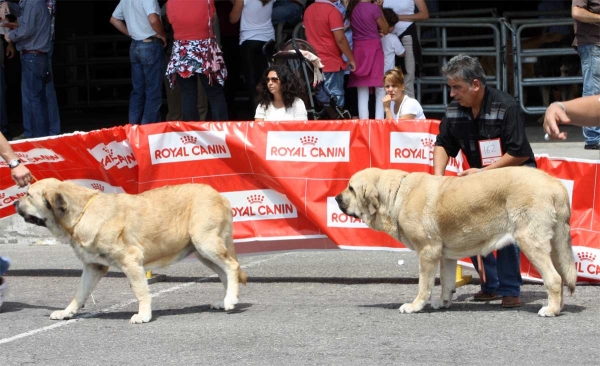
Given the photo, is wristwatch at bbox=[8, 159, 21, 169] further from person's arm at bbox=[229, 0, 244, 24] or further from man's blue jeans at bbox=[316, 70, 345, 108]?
person's arm at bbox=[229, 0, 244, 24]

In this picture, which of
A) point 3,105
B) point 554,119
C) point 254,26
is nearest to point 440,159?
point 554,119

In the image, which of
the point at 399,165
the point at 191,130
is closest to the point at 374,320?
the point at 399,165

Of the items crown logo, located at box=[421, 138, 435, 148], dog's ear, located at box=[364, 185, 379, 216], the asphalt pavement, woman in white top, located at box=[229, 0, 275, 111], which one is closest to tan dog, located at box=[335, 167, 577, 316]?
dog's ear, located at box=[364, 185, 379, 216]

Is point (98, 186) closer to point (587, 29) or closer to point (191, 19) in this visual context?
point (191, 19)

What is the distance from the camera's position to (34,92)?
14117 millimetres

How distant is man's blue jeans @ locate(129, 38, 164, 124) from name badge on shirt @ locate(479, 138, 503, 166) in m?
6.67

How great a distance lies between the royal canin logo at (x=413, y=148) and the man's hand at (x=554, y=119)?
3.99 metres

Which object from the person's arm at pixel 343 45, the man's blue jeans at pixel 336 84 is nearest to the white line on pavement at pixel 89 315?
the man's blue jeans at pixel 336 84

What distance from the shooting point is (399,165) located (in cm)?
902

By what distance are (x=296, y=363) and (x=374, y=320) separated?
130cm

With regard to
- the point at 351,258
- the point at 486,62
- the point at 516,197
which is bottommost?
the point at 351,258

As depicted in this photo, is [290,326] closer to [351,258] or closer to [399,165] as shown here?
[399,165]

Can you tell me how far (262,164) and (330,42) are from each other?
4132 millimetres

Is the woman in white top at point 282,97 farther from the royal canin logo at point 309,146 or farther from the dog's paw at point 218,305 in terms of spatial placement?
the dog's paw at point 218,305
